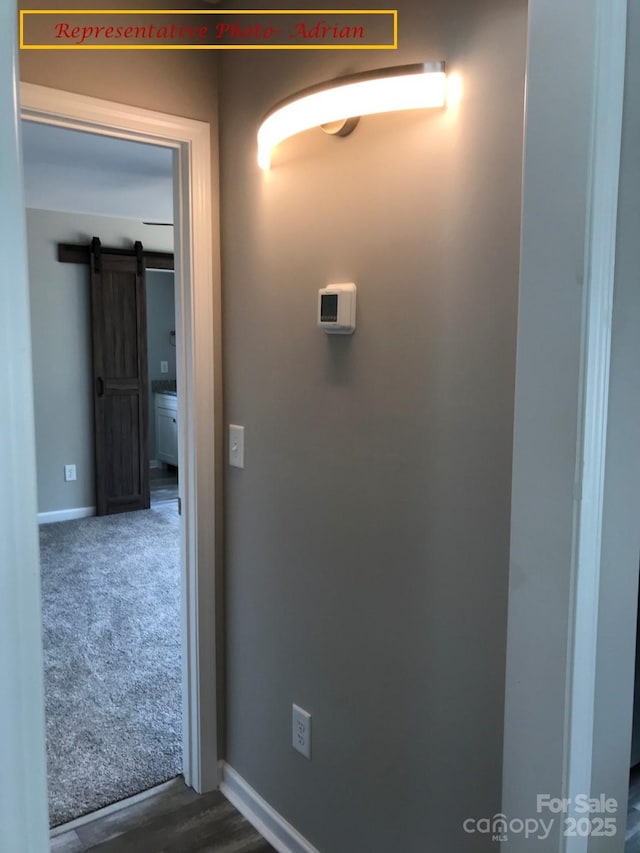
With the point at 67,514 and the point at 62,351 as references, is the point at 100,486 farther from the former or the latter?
the point at 62,351

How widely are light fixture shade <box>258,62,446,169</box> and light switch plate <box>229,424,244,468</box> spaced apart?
34.8 inches

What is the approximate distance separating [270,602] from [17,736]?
56.2 inches

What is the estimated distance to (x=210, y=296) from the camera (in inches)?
81.7

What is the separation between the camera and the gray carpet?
2.30m

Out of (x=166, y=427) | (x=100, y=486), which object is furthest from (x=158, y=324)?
→ (x=100, y=486)

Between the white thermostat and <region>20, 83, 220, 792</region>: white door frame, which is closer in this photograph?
the white thermostat

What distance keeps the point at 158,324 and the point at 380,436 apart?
631 cm

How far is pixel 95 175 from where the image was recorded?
4180 mm

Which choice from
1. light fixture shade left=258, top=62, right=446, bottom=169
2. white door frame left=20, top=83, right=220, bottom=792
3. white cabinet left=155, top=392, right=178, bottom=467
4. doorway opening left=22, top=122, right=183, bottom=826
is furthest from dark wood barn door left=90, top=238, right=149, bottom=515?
light fixture shade left=258, top=62, right=446, bottom=169

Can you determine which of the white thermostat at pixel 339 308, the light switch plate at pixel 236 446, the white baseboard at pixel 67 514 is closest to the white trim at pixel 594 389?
→ the white thermostat at pixel 339 308

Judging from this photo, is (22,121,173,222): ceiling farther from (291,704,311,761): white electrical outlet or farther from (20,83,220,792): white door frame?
(291,704,311,761): white electrical outlet

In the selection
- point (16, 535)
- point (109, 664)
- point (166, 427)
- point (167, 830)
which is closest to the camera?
point (16, 535)

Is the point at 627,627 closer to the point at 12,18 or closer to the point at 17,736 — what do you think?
the point at 17,736

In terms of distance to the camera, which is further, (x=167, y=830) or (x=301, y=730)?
(x=167, y=830)
